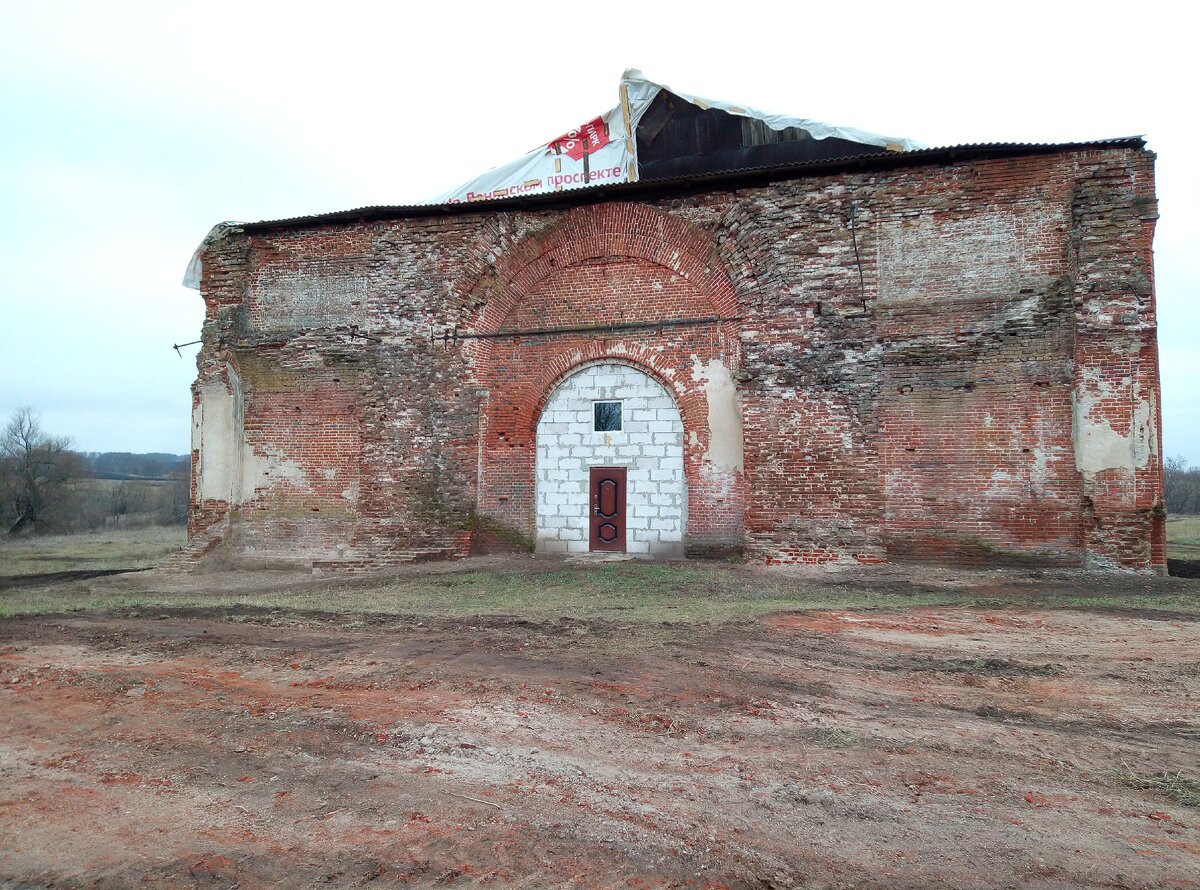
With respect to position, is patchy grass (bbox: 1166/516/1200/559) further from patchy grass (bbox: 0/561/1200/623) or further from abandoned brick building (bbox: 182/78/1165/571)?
patchy grass (bbox: 0/561/1200/623)

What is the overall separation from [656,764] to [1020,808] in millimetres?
1741

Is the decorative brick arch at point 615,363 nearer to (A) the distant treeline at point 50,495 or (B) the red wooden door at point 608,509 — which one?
(B) the red wooden door at point 608,509

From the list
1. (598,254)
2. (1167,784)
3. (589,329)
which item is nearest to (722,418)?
(589,329)

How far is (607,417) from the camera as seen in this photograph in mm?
12531

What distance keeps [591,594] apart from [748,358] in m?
4.49

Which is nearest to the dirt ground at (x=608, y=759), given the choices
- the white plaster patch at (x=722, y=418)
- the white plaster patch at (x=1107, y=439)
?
the white plaster patch at (x=1107, y=439)

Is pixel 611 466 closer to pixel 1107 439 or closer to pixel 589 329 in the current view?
pixel 589 329

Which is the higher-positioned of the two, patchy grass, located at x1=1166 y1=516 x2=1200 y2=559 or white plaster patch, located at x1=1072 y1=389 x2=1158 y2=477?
white plaster patch, located at x1=1072 y1=389 x2=1158 y2=477

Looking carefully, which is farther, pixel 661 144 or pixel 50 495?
pixel 50 495

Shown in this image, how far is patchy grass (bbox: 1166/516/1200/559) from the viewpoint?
13352 mm

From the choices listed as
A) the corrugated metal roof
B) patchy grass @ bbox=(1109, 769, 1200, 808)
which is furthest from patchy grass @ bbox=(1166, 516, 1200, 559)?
patchy grass @ bbox=(1109, 769, 1200, 808)

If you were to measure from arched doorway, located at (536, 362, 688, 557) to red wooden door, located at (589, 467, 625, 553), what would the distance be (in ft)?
0.05

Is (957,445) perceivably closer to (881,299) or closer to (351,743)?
(881,299)

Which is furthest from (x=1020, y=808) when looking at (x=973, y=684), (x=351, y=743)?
(x=351, y=743)
